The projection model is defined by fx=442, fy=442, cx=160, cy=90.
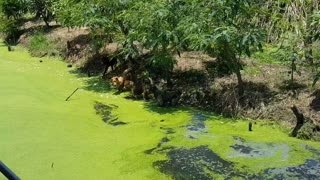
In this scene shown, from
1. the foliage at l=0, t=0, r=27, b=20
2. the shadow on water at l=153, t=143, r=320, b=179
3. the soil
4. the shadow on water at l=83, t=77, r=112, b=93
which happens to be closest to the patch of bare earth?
the soil

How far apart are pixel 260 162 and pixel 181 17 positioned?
3414 millimetres

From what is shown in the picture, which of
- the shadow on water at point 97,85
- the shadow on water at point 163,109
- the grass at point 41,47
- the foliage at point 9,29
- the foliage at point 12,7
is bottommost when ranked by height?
the shadow on water at point 163,109

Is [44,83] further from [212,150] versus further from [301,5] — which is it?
[301,5]

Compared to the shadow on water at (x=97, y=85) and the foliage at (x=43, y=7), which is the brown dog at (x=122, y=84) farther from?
the foliage at (x=43, y=7)

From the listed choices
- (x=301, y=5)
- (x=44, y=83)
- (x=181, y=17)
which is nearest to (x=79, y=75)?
(x=44, y=83)

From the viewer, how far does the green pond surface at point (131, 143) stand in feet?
18.1

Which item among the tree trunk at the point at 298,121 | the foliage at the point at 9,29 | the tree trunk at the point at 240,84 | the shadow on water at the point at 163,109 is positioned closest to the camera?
the tree trunk at the point at 298,121

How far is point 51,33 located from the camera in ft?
45.8

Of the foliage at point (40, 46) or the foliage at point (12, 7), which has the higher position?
the foliage at point (12, 7)

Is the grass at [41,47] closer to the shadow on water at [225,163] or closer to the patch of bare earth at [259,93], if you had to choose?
the patch of bare earth at [259,93]

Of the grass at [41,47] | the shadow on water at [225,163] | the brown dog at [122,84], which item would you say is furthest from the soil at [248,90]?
the grass at [41,47]

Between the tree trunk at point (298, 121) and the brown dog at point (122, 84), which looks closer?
the tree trunk at point (298, 121)

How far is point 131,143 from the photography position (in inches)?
255

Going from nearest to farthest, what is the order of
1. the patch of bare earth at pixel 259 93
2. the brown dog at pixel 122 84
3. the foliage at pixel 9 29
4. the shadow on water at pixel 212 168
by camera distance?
the shadow on water at pixel 212 168 < the patch of bare earth at pixel 259 93 < the brown dog at pixel 122 84 < the foliage at pixel 9 29
